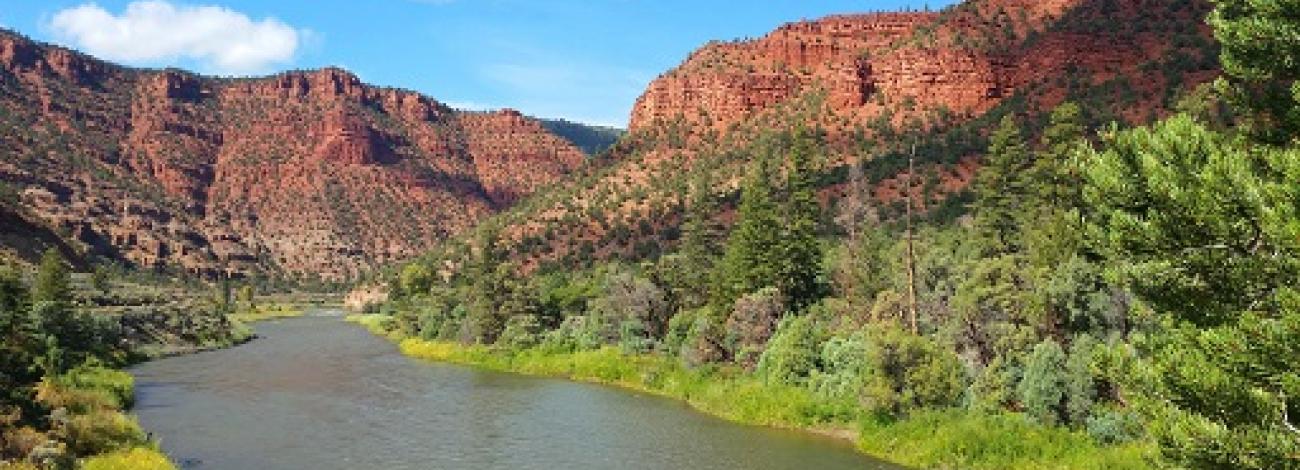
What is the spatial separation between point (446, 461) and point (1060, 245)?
1026 inches

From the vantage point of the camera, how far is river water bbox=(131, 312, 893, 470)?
115 feet

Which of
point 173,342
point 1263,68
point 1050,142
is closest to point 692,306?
point 1050,142

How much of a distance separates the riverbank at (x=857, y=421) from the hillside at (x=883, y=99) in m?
33.1

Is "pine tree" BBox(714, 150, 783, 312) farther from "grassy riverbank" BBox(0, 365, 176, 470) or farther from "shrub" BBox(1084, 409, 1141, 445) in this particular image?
"grassy riverbank" BBox(0, 365, 176, 470)

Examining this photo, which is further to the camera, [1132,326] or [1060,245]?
[1060,245]

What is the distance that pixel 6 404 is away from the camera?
28.5 m

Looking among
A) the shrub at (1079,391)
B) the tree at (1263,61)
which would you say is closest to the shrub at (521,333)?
the shrub at (1079,391)

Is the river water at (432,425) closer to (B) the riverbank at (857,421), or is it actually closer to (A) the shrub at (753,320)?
(B) the riverbank at (857,421)

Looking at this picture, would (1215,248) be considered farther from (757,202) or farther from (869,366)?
(757,202)

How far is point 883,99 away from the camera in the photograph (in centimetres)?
11800

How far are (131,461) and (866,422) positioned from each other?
79.6 feet

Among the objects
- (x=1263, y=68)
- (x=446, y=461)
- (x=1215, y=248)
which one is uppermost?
(x=1263, y=68)

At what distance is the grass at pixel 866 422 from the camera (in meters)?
30.3

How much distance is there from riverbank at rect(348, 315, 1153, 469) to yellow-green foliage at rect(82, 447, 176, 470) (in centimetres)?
2271
